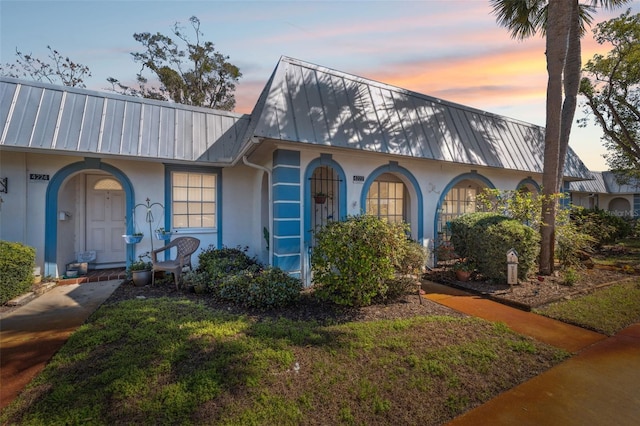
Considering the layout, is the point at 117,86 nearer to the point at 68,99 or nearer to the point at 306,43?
the point at 68,99

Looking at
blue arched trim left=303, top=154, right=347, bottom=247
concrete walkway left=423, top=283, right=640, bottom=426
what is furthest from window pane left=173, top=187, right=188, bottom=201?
concrete walkway left=423, top=283, right=640, bottom=426

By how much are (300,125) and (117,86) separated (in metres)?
15.6

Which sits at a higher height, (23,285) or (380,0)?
(380,0)

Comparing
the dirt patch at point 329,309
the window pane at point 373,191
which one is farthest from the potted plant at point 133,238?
the window pane at point 373,191

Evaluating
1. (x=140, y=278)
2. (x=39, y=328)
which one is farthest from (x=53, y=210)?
(x=39, y=328)

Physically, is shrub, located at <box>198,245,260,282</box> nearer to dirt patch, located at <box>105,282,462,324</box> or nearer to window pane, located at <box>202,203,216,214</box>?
dirt patch, located at <box>105,282,462,324</box>

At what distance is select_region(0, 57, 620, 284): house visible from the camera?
18.6 feet

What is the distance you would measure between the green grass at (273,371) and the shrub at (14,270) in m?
2.32

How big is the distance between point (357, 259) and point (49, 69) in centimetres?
1723

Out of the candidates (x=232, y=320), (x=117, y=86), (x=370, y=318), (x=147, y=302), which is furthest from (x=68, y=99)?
(x=117, y=86)

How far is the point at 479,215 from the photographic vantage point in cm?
684

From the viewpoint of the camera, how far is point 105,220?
24.7 ft

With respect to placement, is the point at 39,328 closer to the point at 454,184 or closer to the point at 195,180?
the point at 195,180

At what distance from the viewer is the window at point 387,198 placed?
827 centimetres
